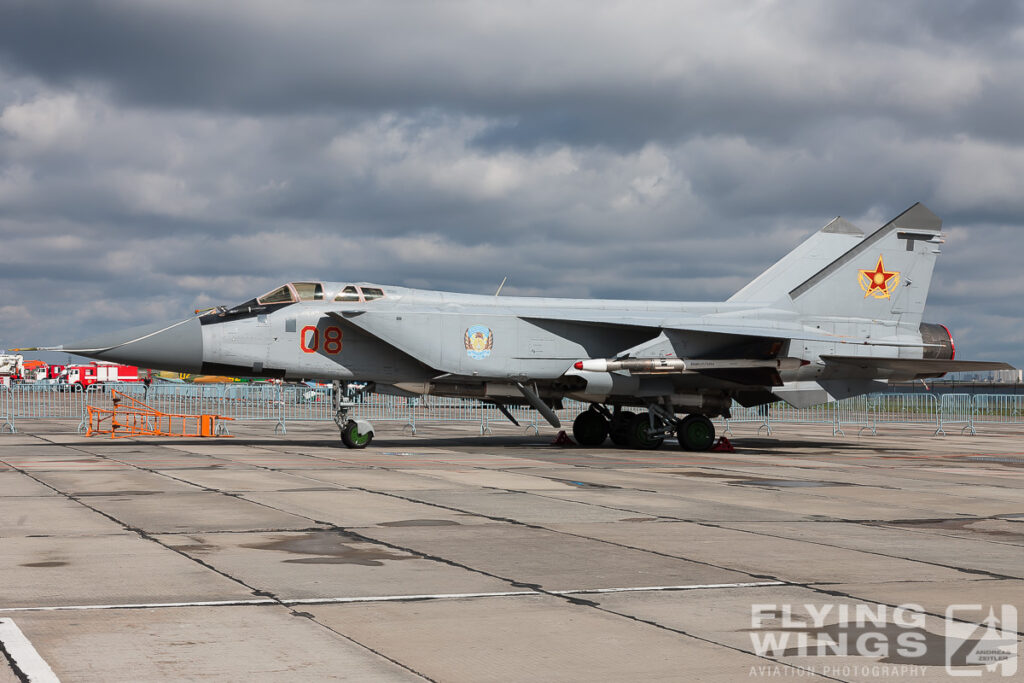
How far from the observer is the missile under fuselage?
20156 mm

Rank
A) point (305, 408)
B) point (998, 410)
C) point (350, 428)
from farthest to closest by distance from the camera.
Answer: point (305, 408), point (998, 410), point (350, 428)

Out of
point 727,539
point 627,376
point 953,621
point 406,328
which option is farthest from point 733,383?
point 953,621

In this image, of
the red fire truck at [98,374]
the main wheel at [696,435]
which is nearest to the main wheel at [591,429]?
the main wheel at [696,435]

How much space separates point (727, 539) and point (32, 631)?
5.76 m

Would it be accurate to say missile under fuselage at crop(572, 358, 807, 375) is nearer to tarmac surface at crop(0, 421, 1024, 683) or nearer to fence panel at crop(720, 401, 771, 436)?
tarmac surface at crop(0, 421, 1024, 683)

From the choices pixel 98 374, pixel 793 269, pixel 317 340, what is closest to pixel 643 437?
pixel 793 269

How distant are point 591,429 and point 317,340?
727 cm

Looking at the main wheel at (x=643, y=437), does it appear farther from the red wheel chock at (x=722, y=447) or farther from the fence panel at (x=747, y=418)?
the fence panel at (x=747, y=418)

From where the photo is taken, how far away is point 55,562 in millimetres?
7277

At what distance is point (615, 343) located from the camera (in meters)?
21.6

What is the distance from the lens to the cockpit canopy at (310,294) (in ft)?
63.7

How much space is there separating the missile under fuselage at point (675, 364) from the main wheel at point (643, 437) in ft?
6.74

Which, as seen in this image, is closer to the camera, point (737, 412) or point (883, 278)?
point (883, 278)

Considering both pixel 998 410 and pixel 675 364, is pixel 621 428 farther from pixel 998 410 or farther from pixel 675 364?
pixel 998 410
